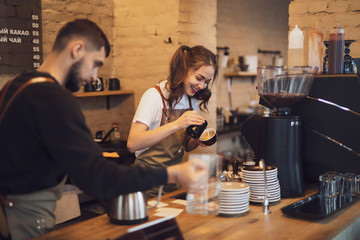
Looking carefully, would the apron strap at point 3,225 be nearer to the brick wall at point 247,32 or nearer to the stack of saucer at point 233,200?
the stack of saucer at point 233,200

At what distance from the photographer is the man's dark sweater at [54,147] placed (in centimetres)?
145

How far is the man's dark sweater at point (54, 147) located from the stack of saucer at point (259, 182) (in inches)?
26.4

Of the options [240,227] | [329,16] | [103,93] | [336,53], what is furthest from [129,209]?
[103,93]

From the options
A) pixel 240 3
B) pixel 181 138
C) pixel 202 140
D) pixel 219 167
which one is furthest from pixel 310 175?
pixel 240 3

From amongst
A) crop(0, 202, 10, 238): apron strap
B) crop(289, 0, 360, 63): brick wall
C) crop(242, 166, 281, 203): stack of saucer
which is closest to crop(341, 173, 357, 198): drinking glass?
crop(242, 166, 281, 203): stack of saucer

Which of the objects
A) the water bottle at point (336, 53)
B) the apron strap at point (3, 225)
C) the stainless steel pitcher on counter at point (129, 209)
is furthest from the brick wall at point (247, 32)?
the apron strap at point (3, 225)

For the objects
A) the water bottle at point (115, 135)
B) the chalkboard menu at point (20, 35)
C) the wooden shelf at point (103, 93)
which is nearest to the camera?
the chalkboard menu at point (20, 35)

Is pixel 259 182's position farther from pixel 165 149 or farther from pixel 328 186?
pixel 165 149

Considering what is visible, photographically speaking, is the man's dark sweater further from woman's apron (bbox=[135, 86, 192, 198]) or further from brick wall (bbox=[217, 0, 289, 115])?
brick wall (bbox=[217, 0, 289, 115])

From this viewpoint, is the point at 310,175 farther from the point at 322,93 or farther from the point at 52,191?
the point at 52,191

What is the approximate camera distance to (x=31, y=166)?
5.18 ft

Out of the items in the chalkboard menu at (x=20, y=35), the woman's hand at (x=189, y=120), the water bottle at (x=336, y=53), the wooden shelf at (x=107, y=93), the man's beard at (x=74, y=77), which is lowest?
the woman's hand at (x=189, y=120)

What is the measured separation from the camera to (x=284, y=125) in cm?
216

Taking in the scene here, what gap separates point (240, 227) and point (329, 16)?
6.51 ft
